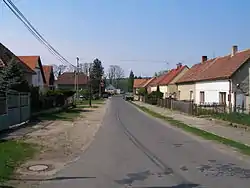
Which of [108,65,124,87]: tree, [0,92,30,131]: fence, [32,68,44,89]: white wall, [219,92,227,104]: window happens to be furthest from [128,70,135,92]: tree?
[0,92,30,131]: fence

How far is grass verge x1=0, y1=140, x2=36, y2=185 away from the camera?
9403 millimetres

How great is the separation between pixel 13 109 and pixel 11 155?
10.5 meters

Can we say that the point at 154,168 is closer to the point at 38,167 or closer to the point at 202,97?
the point at 38,167

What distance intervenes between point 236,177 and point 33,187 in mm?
4331

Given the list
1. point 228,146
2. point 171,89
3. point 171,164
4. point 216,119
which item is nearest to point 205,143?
point 228,146

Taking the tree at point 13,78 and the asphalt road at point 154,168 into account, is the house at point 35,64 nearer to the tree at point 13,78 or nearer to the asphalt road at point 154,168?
the tree at point 13,78

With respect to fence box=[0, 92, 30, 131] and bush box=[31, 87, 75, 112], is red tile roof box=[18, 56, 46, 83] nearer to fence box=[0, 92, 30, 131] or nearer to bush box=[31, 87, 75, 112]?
bush box=[31, 87, 75, 112]

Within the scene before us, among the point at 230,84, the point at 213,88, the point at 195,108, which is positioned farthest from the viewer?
the point at 213,88

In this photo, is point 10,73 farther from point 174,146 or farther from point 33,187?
point 33,187

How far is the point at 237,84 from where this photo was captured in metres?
35.8

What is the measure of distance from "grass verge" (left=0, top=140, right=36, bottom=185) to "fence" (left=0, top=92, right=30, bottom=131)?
4.89 metres

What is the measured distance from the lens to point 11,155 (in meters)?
12.0

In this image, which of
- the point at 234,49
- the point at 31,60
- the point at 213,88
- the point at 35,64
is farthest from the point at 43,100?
the point at 31,60

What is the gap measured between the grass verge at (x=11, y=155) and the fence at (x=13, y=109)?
4.89m
